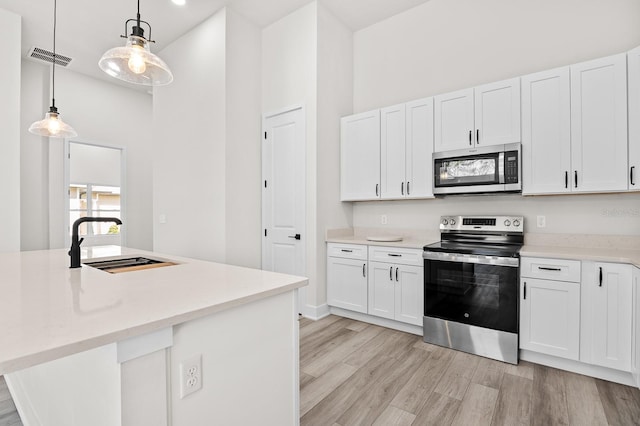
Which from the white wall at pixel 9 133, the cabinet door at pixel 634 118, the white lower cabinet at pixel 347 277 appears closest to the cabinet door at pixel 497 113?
the cabinet door at pixel 634 118

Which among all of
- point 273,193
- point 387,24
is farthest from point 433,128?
point 273,193

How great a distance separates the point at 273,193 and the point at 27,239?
12.2 ft

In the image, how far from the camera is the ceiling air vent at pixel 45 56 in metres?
4.38

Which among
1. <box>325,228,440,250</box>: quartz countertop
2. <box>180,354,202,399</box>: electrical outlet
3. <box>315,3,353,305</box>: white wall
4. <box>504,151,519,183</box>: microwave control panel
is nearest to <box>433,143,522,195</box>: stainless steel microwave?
<box>504,151,519,183</box>: microwave control panel

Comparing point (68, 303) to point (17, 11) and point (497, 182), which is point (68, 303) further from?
point (17, 11)

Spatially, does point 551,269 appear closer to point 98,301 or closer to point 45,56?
point 98,301

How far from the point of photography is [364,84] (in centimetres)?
410

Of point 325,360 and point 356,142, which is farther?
point 356,142

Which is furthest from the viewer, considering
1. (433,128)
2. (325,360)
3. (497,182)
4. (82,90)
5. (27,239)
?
(82,90)

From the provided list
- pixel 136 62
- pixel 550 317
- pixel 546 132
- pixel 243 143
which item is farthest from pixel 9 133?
pixel 550 317

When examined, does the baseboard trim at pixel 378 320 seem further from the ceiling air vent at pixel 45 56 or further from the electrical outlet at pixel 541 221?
the ceiling air vent at pixel 45 56

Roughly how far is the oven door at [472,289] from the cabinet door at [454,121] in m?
1.12

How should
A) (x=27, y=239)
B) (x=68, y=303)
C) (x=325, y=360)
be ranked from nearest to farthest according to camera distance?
(x=68, y=303) → (x=325, y=360) → (x=27, y=239)

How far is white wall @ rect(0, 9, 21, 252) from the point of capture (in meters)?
3.45
